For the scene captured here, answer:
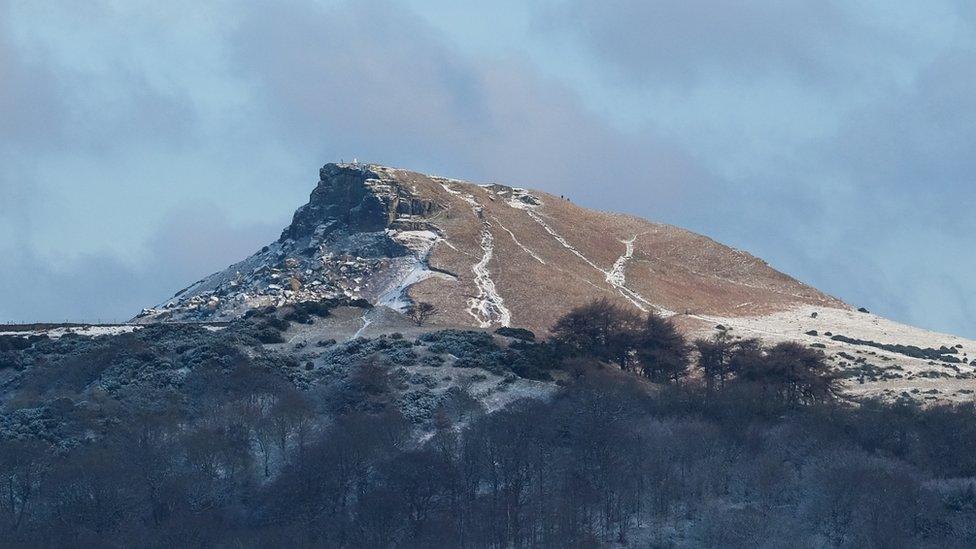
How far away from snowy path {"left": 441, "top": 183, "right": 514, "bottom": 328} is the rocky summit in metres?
0.15

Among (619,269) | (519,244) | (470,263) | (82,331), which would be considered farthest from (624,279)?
(82,331)

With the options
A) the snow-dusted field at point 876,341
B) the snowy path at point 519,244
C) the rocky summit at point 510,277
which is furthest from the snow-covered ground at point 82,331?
the snow-dusted field at point 876,341

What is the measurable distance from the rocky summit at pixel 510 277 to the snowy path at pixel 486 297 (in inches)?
6.0

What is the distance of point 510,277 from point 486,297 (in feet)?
20.6

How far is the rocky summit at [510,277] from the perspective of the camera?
134 meters

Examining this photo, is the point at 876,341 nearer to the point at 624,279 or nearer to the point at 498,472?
the point at 624,279

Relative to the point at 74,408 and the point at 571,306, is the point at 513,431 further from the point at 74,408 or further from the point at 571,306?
the point at 571,306

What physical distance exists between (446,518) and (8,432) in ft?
79.0

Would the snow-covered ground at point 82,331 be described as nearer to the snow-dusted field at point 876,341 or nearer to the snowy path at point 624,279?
the snow-dusted field at point 876,341

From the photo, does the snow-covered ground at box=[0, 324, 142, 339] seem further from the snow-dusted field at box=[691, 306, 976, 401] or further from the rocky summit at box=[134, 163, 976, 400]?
the snow-dusted field at box=[691, 306, 976, 401]

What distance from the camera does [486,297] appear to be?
455ft

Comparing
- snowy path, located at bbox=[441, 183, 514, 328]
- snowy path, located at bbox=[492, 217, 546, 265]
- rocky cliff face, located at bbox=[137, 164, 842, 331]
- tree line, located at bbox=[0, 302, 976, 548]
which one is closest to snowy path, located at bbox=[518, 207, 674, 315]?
rocky cliff face, located at bbox=[137, 164, 842, 331]

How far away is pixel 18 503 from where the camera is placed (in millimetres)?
79062

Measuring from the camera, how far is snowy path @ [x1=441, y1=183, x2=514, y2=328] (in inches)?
5281
